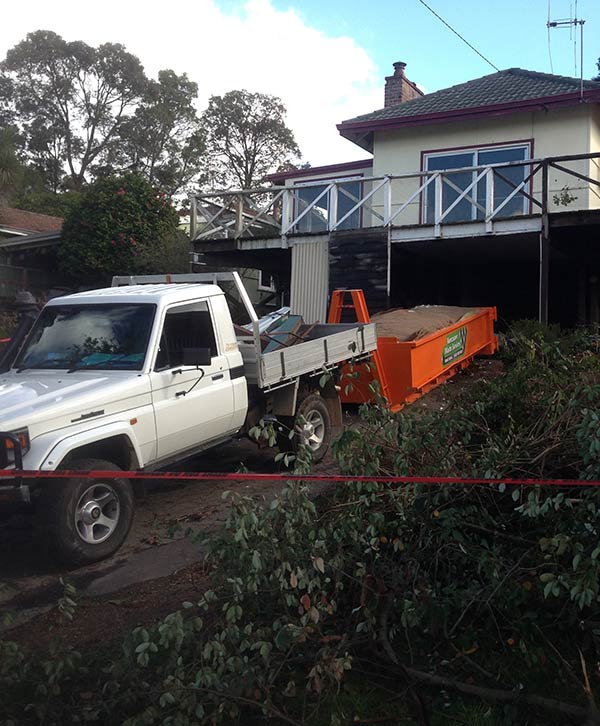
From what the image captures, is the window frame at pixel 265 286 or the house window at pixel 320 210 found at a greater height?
the house window at pixel 320 210

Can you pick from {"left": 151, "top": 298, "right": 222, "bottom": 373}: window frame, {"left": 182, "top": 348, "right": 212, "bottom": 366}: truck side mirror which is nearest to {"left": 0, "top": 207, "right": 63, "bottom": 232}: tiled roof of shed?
{"left": 151, "top": 298, "right": 222, "bottom": 373}: window frame

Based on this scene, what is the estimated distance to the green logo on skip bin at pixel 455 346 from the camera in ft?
35.7

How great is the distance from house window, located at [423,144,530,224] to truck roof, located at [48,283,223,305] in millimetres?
8373

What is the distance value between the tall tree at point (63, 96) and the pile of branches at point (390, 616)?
3996 cm

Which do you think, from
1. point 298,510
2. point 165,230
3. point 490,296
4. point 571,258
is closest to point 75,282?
point 165,230

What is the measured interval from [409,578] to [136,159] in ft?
131

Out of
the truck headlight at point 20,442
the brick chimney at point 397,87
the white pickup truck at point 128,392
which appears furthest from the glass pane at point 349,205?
the truck headlight at point 20,442

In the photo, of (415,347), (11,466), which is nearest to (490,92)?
(415,347)

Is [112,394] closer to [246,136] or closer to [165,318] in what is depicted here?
[165,318]

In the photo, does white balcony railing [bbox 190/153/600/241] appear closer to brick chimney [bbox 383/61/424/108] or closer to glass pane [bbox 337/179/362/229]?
glass pane [bbox 337/179/362/229]

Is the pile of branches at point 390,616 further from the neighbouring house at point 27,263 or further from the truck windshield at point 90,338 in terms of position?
the neighbouring house at point 27,263

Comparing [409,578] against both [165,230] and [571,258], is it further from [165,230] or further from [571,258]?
Result: [165,230]

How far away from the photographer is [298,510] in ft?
12.2

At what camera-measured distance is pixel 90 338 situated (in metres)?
6.42
